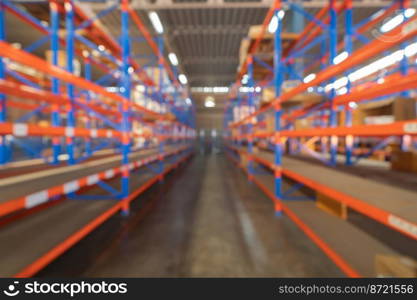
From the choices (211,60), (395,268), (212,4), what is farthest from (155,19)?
(395,268)

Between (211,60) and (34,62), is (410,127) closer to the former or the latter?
(34,62)

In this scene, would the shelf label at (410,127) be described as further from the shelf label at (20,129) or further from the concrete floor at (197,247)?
the shelf label at (20,129)

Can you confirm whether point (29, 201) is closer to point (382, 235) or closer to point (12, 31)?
point (382, 235)

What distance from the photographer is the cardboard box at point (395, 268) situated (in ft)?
4.01

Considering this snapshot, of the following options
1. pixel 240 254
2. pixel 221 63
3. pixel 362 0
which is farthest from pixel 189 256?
pixel 221 63

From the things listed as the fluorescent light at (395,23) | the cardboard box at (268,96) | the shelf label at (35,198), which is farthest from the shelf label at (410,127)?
the cardboard box at (268,96)

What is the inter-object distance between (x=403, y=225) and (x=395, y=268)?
17.7 inches

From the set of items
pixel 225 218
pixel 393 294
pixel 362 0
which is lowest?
pixel 225 218

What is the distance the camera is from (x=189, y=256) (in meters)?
2.25

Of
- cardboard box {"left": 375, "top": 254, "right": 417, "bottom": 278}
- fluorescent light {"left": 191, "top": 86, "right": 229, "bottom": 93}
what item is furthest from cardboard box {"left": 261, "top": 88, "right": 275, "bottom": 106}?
fluorescent light {"left": 191, "top": 86, "right": 229, "bottom": 93}

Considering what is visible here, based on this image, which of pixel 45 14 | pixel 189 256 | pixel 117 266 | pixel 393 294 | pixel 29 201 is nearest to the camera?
pixel 393 294

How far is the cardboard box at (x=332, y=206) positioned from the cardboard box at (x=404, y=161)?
0.89m

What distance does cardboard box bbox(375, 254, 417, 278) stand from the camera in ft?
4.01

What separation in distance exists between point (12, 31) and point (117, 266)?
33.2 feet
